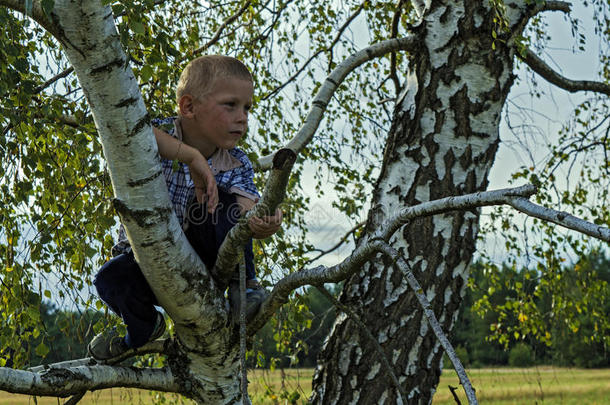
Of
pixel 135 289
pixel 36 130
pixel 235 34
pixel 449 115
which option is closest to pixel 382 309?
pixel 449 115

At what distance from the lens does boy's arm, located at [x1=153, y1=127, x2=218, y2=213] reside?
2.11 meters

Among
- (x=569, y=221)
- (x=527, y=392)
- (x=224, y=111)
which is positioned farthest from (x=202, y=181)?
(x=527, y=392)

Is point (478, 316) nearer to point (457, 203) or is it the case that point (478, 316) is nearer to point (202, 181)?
point (202, 181)

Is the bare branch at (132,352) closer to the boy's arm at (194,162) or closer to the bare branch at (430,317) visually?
the boy's arm at (194,162)

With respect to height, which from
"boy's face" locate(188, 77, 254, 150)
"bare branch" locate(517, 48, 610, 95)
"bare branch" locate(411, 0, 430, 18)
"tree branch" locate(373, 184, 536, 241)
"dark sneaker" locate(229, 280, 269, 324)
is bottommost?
"dark sneaker" locate(229, 280, 269, 324)

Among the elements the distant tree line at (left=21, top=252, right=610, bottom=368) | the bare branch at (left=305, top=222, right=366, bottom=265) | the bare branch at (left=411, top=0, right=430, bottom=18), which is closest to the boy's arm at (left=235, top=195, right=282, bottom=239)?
the distant tree line at (left=21, top=252, right=610, bottom=368)

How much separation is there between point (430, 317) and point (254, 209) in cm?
61

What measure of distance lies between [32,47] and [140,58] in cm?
80

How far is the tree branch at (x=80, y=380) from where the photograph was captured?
7.14 ft

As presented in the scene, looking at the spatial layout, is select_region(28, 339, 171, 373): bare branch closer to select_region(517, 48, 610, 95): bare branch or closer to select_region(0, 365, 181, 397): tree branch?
select_region(0, 365, 181, 397): tree branch

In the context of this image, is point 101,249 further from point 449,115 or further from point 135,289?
point 449,115

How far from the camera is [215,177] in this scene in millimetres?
2361

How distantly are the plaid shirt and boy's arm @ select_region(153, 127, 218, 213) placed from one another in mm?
93

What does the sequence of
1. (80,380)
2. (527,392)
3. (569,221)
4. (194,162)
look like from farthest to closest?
(527,392), (80,380), (194,162), (569,221)
